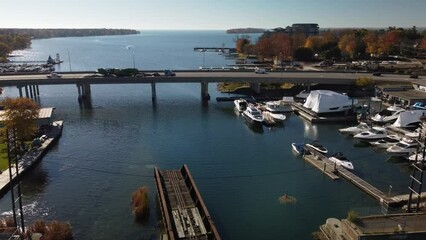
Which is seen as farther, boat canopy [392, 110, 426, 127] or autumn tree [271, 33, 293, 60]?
autumn tree [271, 33, 293, 60]

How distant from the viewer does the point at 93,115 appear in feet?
218

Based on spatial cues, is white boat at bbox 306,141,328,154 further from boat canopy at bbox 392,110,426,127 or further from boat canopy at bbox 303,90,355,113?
boat canopy at bbox 303,90,355,113

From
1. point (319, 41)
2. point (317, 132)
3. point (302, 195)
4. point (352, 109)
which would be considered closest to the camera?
point (302, 195)

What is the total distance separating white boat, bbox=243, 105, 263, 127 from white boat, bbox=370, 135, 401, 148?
55.6ft

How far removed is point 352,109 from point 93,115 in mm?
46080

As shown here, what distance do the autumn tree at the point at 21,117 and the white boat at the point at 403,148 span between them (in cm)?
4438

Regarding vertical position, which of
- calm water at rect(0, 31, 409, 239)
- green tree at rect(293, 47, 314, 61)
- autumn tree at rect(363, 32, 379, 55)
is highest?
autumn tree at rect(363, 32, 379, 55)

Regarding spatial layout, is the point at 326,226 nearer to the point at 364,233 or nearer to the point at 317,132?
the point at 364,233

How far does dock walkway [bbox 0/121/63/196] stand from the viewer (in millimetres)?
35322

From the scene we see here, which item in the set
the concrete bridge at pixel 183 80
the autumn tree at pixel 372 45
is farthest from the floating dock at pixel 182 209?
the autumn tree at pixel 372 45

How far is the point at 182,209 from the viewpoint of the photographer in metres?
28.6

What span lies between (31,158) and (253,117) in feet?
107

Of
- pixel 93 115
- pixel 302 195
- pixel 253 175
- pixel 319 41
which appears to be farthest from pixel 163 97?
pixel 319 41

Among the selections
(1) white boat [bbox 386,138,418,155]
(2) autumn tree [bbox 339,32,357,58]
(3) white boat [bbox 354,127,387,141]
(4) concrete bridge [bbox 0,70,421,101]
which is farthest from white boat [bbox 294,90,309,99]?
(2) autumn tree [bbox 339,32,357,58]
